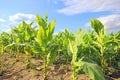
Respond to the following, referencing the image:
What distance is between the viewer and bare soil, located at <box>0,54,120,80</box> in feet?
16.9

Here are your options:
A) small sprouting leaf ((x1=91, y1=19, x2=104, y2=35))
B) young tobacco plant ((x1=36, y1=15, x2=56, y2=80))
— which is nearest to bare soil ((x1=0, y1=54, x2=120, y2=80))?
young tobacco plant ((x1=36, y1=15, x2=56, y2=80))

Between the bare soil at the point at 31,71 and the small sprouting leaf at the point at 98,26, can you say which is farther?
the bare soil at the point at 31,71

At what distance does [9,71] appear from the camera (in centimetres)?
591

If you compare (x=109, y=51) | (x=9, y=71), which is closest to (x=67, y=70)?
(x=109, y=51)

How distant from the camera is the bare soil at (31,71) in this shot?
5162mm

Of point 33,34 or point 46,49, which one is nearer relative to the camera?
point 46,49

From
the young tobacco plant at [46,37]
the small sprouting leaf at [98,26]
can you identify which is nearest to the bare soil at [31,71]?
the young tobacco plant at [46,37]

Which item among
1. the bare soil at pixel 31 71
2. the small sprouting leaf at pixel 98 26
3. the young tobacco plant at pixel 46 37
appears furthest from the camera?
the bare soil at pixel 31 71

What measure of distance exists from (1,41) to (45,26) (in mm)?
3500

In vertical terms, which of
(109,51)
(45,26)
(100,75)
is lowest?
(100,75)

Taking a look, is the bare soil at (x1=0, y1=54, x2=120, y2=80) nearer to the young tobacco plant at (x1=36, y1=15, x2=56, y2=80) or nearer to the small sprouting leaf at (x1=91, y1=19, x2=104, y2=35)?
the young tobacco plant at (x1=36, y1=15, x2=56, y2=80)

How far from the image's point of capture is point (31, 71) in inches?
219

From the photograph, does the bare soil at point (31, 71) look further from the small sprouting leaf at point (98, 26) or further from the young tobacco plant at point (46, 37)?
the small sprouting leaf at point (98, 26)

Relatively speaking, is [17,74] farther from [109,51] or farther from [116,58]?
[116,58]
